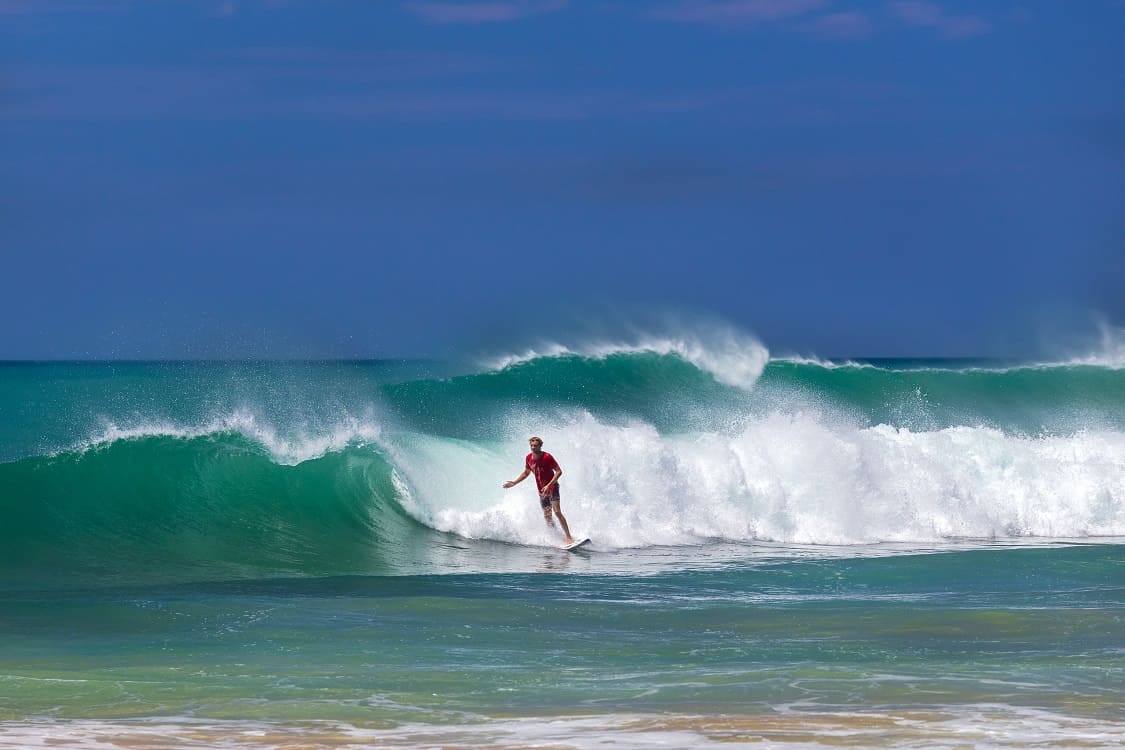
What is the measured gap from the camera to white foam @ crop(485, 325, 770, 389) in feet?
83.0

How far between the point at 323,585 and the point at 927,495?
940cm

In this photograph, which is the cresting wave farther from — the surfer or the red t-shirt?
the red t-shirt

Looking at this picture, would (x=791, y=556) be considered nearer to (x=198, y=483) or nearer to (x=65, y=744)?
(x=198, y=483)

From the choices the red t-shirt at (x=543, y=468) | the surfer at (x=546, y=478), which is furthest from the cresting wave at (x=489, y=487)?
the red t-shirt at (x=543, y=468)

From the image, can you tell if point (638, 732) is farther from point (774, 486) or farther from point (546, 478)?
A: point (774, 486)

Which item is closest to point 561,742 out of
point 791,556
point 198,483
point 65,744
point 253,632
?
point 65,744

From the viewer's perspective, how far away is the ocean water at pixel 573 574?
8.26 meters

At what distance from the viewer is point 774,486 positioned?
1902 centimetres

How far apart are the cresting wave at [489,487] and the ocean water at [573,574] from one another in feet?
0.18

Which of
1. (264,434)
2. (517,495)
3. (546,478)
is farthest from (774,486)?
(264,434)

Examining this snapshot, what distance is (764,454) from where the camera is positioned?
65.2 feet

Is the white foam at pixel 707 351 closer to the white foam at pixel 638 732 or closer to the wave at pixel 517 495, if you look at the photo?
the wave at pixel 517 495

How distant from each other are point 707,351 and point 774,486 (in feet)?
24.3

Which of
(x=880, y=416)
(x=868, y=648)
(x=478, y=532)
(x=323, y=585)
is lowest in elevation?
(x=868, y=648)
